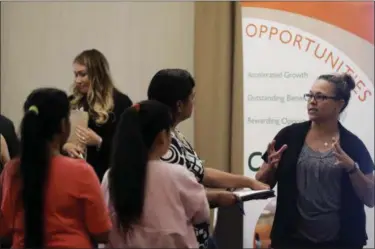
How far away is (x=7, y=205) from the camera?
1884 mm

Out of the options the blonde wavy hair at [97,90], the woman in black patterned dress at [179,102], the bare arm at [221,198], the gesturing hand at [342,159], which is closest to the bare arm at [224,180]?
the woman in black patterned dress at [179,102]

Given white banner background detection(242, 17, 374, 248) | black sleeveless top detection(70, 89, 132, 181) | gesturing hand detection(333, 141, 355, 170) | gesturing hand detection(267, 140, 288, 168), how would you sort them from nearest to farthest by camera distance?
gesturing hand detection(333, 141, 355, 170), gesturing hand detection(267, 140, 288, 168), black sleeveless top detection(70, 89, 132, 181), white banner background detection(242, 17, 374, 248)

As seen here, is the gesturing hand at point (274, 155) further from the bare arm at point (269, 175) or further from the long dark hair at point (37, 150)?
the long dark hair at point (37, 150)

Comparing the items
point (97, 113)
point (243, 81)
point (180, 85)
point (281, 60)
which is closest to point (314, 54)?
point (281, 60)

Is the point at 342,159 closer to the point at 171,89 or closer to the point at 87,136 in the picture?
the point at 171,89

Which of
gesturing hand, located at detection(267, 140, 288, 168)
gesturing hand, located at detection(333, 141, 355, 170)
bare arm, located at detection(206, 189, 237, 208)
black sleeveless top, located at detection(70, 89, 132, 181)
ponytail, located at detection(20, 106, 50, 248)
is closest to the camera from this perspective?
ponytail, located at detection(20, 106, 50, 248)

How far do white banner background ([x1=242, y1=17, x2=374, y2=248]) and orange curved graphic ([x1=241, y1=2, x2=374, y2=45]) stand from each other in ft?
0.39

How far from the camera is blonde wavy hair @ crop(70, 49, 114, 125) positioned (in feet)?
9.01

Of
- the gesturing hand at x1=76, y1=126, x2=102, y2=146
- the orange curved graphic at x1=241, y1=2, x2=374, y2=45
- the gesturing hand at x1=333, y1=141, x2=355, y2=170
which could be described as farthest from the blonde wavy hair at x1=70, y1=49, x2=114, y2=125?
the orange curved graphic at x1=241, y1=2, x2=374, y2=45

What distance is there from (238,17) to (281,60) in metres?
0.42

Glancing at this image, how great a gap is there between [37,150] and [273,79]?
205cm

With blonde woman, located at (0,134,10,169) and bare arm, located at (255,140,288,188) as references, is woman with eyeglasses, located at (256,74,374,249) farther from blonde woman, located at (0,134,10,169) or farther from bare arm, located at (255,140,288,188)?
blonde woman, located at (0,134,10,169)

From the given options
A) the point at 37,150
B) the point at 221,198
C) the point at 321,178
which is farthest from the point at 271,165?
the point at 37,150

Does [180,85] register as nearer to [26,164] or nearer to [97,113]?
[26,164]
